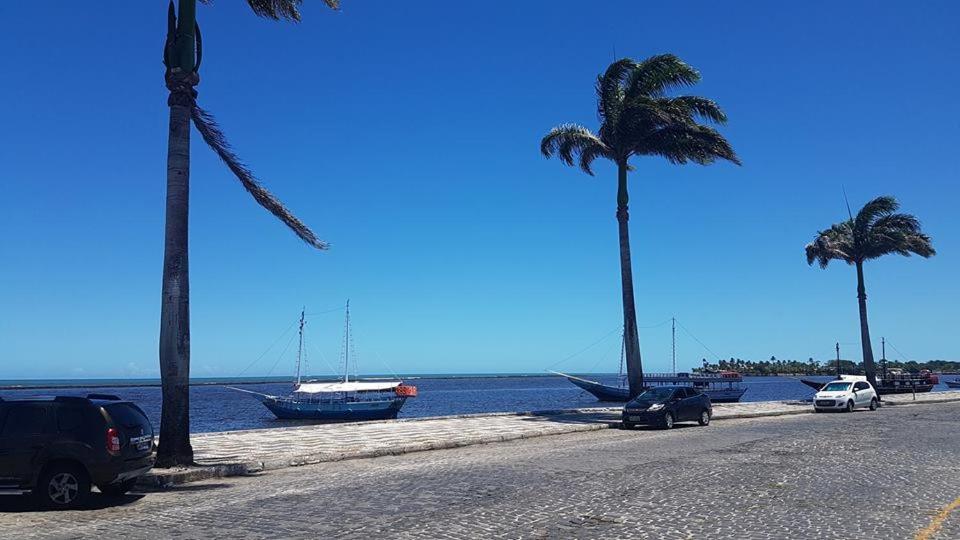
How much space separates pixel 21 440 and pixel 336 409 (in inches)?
1840

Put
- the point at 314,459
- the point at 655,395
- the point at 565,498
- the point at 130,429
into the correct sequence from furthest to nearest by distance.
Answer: the point at 655,395 → the point at 314,459 → the point at 130,429 → the point at 565,498

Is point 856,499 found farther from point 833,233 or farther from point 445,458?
point 833,233

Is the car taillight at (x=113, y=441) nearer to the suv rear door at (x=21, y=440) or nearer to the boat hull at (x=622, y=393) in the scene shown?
the suv rear door at (x=21, y=440)

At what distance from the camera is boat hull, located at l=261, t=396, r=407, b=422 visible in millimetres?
57156

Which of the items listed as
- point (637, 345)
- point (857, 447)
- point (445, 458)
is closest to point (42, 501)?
point (445, 458)

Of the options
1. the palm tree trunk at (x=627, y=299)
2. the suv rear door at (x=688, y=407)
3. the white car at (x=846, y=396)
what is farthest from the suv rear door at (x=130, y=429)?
the white car at (x=846, y=396)

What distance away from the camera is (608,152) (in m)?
33.7

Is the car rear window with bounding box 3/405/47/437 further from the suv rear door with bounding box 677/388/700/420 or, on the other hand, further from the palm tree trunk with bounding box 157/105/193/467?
the suv rear door with bounding box 677/388/700/420

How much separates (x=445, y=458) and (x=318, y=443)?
447 cm

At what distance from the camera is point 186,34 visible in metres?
16.3

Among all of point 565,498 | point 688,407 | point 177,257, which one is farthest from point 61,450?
point 688,407

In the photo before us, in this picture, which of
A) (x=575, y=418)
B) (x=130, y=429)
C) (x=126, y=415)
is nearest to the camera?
(x=130, y=429)

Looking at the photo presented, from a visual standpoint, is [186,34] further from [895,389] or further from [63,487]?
[895,389]

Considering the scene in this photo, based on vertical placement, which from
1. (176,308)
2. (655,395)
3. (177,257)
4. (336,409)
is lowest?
(336,409)
